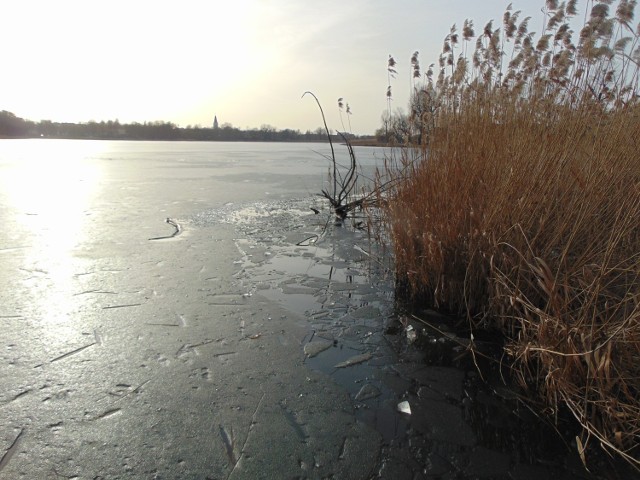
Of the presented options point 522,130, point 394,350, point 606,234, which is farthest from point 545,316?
point 522,130

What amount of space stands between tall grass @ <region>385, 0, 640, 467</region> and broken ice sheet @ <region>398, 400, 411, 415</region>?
717 millimetres

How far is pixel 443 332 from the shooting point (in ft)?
10.4

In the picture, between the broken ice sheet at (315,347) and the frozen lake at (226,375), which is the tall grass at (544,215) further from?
the broken ice sheet at (315,347)

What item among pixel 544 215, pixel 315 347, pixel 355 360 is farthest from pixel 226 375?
pixel 544 215

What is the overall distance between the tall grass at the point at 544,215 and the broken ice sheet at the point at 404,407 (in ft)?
2.35

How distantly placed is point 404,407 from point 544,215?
1569mm

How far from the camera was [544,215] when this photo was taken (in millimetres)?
2791

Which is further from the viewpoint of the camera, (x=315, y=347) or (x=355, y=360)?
(x=315, y=347)

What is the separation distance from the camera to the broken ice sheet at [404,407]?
228cm

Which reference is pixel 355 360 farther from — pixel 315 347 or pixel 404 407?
pixel 404 407

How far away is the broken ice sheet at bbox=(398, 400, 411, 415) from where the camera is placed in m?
2.28

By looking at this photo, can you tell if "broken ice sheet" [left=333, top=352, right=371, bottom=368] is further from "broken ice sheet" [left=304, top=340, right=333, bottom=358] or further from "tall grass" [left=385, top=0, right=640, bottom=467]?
"tall grass" [left=385, top=0, right=640, bottom=467]

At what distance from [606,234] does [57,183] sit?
11.4 meters

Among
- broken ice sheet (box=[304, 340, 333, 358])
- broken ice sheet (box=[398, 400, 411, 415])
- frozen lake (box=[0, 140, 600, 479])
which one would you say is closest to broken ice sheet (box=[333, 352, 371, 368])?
frozen lake (box=[0, 140, 600, 479])
